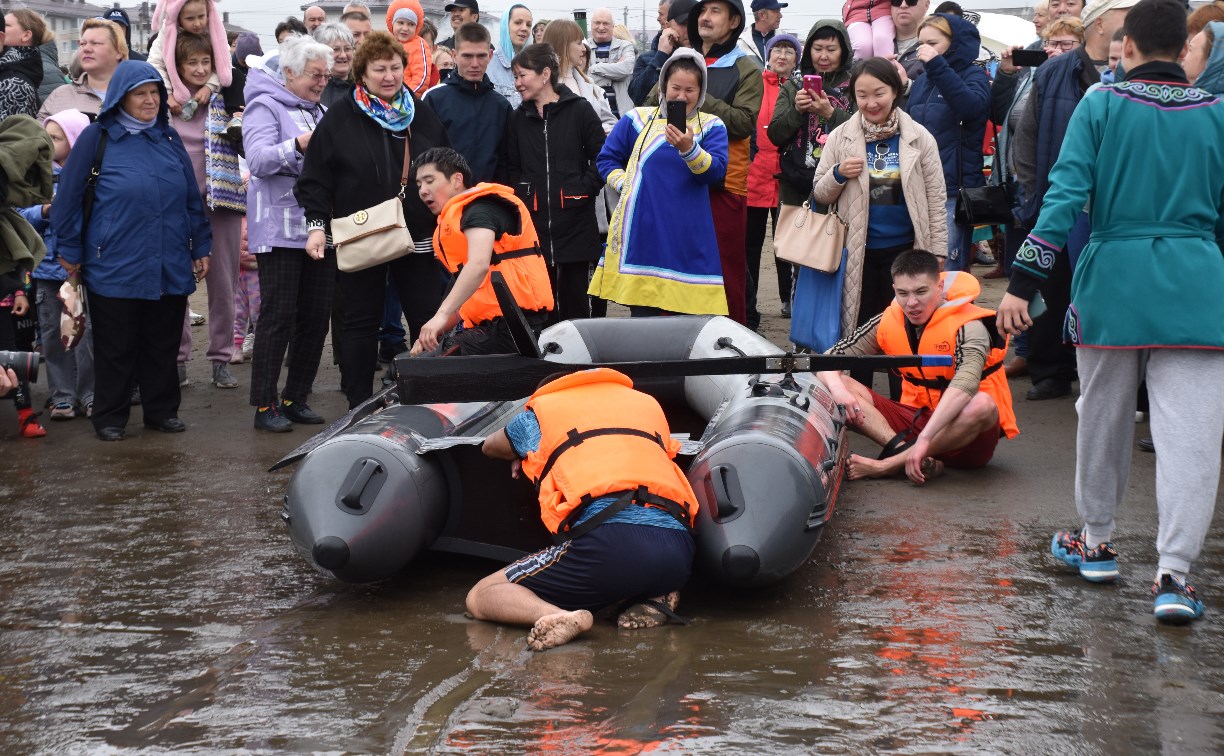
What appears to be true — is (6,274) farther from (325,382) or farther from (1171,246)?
(1171,246)

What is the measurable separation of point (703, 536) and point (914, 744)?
1.37 metres

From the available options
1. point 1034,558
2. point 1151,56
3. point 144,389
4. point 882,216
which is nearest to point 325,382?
point 144,389

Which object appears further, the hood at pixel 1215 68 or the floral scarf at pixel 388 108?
the floral scarf at pixel 388 108

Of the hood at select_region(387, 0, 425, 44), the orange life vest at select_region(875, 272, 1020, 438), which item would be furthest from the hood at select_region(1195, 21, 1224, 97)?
the hood at select_region(387, 0, 425, 44)

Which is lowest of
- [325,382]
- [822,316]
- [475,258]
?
[325,382]

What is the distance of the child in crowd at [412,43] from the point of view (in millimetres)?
10109

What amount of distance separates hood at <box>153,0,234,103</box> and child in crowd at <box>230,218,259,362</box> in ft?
4.17

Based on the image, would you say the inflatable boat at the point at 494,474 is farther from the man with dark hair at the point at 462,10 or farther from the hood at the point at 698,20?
the man with dark hair at the point at 462,10

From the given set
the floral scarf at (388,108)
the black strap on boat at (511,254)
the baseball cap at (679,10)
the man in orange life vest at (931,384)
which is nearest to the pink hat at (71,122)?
the floral scarf at (388,108)

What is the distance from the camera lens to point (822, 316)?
301 inches

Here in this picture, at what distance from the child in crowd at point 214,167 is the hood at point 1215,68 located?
5.39 meters

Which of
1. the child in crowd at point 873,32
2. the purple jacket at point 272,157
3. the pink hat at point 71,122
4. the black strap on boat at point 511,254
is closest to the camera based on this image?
the black strap on boat at point 511,254

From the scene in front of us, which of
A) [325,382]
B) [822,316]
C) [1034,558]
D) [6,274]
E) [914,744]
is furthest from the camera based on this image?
[325,382]

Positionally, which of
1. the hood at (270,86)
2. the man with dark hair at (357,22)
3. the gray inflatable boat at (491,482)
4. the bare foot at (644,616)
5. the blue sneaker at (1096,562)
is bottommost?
the bare foot at (644,616)
